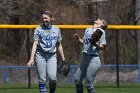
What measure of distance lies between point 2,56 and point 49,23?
36.1 feet

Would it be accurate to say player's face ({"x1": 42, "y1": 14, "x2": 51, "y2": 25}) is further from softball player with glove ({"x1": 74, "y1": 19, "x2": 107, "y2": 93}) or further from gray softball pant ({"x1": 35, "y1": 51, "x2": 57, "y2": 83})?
softball player with glove ({"x1": 74, "y1": 19, "x2": 107, "y2": 93})

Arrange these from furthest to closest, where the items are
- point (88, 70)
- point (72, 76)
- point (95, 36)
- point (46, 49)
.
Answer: point (72, 76) < point (46, 49) < point (88, 70) < point (95, 36)

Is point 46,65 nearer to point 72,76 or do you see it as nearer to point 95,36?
point 95,36

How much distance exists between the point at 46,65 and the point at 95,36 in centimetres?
120

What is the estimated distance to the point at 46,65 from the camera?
10414 millimetres

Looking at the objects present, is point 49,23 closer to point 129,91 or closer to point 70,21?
point 129,91

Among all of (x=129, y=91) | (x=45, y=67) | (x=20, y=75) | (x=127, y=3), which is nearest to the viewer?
(x=45, y=67)

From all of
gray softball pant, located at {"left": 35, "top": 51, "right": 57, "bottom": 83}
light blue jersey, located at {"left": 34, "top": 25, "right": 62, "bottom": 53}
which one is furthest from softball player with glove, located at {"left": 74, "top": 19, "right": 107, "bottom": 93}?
light blue jersey, located at {"left": 34, "top": 25, "right": 62, "bottom": 53}

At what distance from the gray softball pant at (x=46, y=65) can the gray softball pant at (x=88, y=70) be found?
0.51 m

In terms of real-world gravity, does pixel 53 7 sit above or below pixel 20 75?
above

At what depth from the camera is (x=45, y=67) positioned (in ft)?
34.1

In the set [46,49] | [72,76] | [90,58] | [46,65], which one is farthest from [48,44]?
[72,76]

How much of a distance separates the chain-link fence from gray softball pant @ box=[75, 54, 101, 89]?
6.63 m

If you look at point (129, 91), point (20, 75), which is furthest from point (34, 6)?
point (129, 91)
